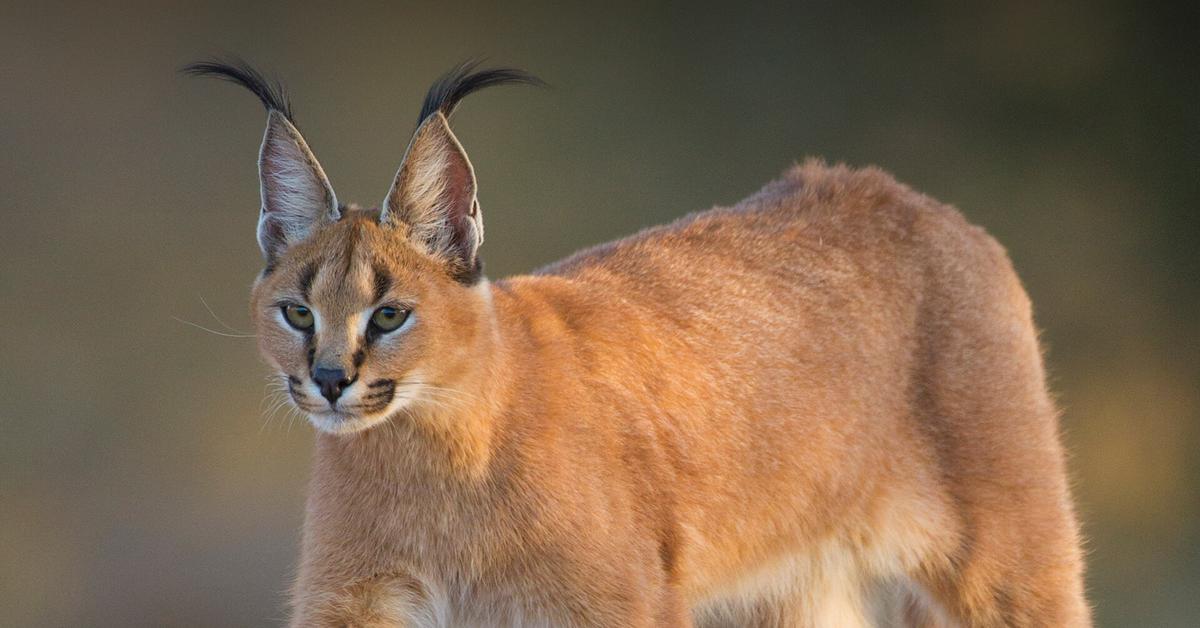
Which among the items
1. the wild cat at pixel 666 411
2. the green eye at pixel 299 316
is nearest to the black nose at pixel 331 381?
the wild cat at pixel 666 411

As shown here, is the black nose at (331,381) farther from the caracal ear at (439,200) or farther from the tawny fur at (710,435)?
the caracal ear at (439,200)

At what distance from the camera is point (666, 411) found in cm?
421

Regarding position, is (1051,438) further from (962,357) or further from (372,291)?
(372,291)

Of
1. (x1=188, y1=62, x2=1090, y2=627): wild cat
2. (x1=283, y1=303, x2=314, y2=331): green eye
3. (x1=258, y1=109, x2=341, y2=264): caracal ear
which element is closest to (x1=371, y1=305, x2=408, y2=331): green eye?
(x1=188, y1=62, x2=1090, y2=627): wild cat

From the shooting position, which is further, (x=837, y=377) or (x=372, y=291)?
(x=837, y=377)

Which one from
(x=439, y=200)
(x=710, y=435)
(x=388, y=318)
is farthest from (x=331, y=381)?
(x=710, y=435)

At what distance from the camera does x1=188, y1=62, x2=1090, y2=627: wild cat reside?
12.2 ft

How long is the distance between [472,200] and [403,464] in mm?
602

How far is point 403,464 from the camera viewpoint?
12.5 ft

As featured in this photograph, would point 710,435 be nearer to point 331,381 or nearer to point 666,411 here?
point 666,411

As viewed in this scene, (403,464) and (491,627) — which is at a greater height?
(403,464)

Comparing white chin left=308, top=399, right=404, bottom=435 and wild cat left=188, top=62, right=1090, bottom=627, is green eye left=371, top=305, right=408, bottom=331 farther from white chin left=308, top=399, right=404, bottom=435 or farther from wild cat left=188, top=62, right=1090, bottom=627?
white chin left=308, top=399, right=404, bottom=435

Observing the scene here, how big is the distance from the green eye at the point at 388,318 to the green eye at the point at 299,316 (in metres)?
0.14

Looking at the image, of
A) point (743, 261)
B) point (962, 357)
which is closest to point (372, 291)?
point (743, 261)
